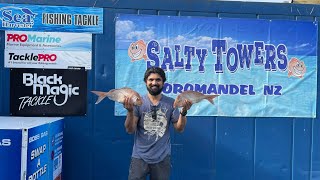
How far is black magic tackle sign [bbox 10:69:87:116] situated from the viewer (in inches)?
183

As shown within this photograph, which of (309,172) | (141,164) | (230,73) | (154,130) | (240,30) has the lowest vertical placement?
(309,172)

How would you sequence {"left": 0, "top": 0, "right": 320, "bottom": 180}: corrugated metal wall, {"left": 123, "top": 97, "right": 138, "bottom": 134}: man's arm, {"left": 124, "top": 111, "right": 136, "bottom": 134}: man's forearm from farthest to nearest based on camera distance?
1. {"left": 0, "top": 0, "right": 320, "bottom": 180}: corrugated metal wall
2. {"left": 124, "top": 111, "right": 136, "bottom": 134}: man's forearm
3. {"left": 123, "top": 97, "right": 138, "bottom": 134}: man's arm

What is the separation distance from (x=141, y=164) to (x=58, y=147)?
110 centimetres

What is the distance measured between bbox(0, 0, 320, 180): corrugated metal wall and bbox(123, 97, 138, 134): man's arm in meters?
1.10

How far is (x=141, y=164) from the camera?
12.5ft

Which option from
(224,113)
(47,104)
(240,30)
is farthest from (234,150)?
(47,104)

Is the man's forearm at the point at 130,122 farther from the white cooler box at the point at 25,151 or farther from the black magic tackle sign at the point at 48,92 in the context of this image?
the black magic tackle sign at the point at 48,92

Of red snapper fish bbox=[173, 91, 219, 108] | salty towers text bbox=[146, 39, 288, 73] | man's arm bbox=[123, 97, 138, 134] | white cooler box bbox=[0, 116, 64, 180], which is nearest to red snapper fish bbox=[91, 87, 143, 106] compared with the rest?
man's arm bbox=[123, 97, 138, 134]

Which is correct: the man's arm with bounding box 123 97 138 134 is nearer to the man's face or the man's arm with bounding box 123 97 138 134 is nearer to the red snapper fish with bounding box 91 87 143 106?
the red snapper fish with bounding box 91 87 143 106

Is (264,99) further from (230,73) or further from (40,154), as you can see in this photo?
(40,154)

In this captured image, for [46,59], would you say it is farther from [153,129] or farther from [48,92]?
[153,129]

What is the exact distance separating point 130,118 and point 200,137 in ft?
5.01

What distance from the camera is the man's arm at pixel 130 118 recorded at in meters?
3.53

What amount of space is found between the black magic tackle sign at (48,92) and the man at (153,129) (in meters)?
1.21
